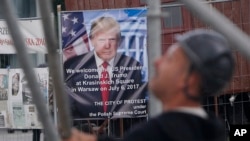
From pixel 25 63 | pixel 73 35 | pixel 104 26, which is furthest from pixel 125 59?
pixel 25 63

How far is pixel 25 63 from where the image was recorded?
280cm

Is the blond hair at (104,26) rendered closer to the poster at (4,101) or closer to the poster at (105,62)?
the poster at (105,62)

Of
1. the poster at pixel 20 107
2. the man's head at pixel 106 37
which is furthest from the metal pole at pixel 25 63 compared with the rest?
the poster at pixel 20 107

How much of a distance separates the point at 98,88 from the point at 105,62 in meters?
0.34

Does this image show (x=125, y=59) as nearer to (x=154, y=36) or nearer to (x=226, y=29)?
(x=154, y=36)

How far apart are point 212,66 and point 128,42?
21.5 ft

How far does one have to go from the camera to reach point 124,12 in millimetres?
9219

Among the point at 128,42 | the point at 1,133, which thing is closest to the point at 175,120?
the point at 128,42

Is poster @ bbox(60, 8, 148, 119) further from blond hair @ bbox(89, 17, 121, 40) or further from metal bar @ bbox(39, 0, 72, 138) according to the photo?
metal bar @ bbox(39, 0, 72, 138)

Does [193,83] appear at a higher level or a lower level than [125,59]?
lower

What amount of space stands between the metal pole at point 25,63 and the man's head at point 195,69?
0.45 m

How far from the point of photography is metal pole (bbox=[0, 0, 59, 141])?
275 cm

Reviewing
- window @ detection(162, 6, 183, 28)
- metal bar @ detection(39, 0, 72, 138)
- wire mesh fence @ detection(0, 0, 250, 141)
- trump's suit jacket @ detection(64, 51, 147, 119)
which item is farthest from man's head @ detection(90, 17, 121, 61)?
metal bar @ detection(39, 0, 72, 138)

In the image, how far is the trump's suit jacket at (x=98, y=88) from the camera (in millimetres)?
9273
